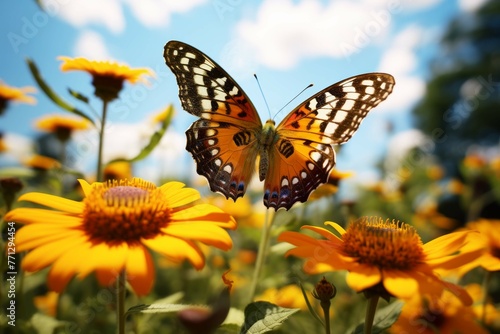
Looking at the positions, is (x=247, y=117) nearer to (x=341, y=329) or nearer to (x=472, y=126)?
(x=341, y=329)

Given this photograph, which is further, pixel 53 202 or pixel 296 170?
pixel 296 170

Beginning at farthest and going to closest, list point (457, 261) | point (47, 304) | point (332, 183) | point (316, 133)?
point (47, 304) → point (332, 183) → point (316, 133) → point (457, 261)

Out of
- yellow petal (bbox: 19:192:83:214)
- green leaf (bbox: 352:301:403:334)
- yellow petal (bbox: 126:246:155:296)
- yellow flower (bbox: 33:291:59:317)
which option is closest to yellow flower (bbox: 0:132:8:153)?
yellow flower (bbox: 33:291:59:317)

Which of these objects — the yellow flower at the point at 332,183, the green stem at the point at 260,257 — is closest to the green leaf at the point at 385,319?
the green stem at the point at 260,257

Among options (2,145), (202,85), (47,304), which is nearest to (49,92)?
(202,85)

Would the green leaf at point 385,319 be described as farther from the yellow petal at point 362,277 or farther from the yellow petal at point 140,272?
the yellow petal at point 140,272

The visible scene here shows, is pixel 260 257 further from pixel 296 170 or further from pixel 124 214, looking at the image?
pixel 124 214

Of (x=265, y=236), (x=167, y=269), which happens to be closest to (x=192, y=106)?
(x=265, y=236)

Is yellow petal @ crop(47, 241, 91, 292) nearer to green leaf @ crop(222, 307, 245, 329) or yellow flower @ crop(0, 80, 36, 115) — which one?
green leaf @ crop(222, 307, 245, 329)
